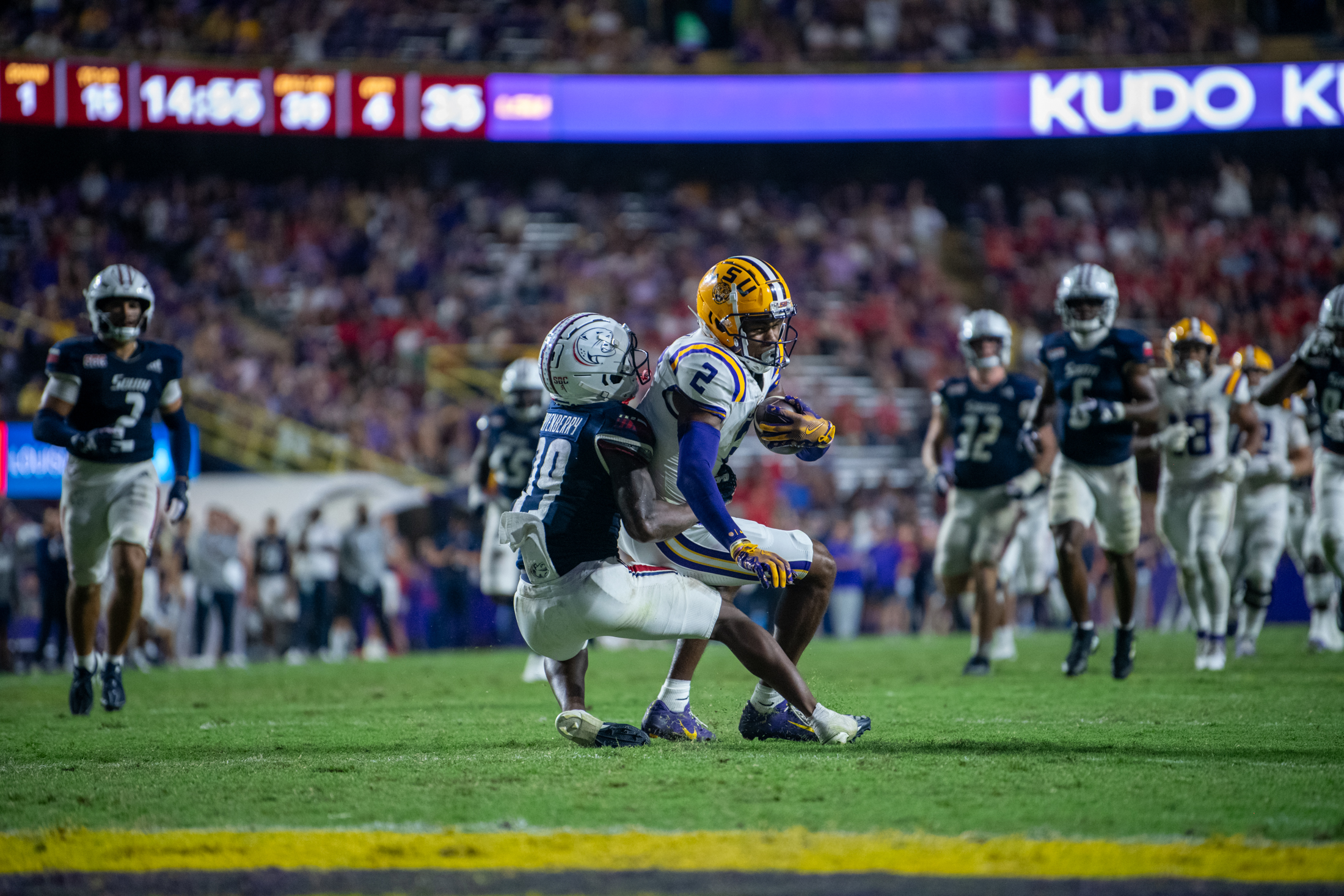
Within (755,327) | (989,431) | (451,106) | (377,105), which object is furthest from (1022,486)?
(377,105)

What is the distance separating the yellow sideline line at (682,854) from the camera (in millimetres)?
3150

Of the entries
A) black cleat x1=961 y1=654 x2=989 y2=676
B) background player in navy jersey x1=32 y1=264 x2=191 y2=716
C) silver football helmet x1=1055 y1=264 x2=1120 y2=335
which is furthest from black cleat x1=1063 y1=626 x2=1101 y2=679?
background player in navy jersey x1=32 y1=264 x2=191 y2=716

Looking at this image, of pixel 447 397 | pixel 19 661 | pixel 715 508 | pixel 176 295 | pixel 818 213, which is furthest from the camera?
pixel 818 213

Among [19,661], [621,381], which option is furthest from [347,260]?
[621,381]

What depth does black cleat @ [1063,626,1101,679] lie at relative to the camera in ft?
26.9

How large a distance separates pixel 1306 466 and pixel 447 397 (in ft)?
37.4

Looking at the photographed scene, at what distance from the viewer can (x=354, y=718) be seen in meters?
6.82

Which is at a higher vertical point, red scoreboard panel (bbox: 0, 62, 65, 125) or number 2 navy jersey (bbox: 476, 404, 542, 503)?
red scoreboard panel (bbox: 0, 62, 65, 125)

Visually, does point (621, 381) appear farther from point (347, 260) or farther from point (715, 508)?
point (347, 260)

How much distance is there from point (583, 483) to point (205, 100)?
1807 cm

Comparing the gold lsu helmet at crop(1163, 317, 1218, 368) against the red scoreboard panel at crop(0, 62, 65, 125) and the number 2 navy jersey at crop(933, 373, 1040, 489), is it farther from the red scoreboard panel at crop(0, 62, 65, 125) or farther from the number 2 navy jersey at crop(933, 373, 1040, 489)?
the red scoreboard panel at crop(0, 62, 65, 125)

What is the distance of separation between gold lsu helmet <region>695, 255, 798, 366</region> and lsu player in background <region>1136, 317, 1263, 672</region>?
Result: 14.7 feet

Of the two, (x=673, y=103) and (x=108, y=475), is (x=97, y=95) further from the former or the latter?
(x=108, y=475)

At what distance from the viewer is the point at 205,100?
20672 mm
